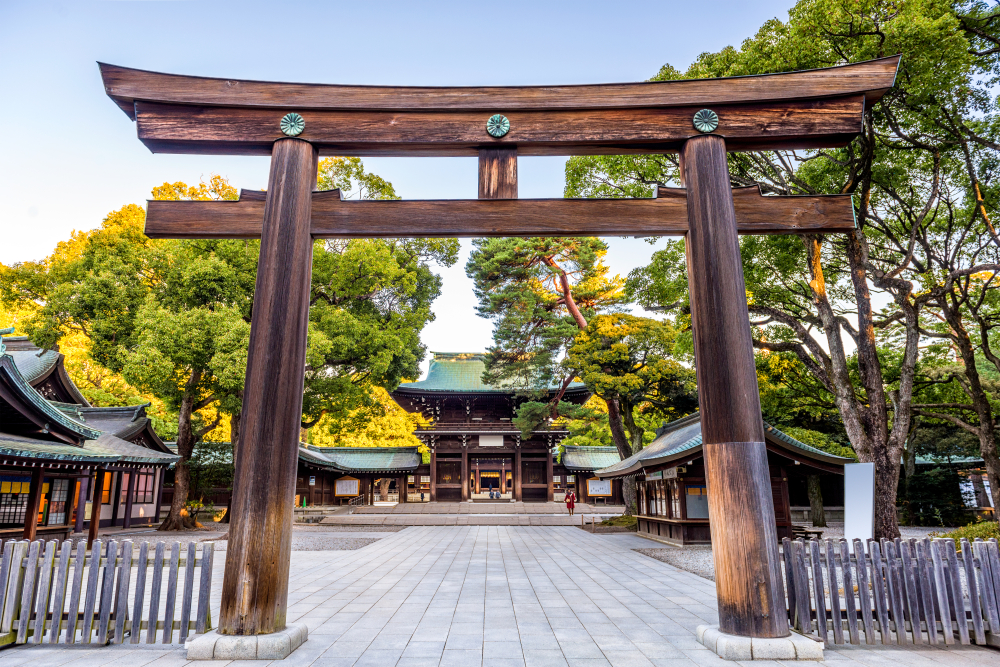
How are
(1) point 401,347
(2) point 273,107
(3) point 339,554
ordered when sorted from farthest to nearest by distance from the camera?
1. (1) point 401,347
2. (3) point 339,554
3. (2) point 273,107

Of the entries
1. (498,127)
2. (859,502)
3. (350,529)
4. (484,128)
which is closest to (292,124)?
(484,128)

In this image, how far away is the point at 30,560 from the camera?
5.18 meters

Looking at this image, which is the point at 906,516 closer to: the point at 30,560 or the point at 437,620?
the point at 437,620

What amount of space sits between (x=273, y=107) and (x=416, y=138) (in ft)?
4.78

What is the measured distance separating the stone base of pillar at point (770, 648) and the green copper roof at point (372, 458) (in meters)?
26.8

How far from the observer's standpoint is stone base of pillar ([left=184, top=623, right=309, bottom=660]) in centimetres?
447

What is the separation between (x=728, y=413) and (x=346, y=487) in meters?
29.4

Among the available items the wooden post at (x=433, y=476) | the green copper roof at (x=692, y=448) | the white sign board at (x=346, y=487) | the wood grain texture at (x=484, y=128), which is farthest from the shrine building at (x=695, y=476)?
the white sign board at (x=346, y=487)

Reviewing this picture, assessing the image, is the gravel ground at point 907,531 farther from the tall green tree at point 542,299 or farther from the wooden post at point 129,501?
the wooden post at point 129,501

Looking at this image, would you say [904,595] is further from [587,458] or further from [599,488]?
[587,458]

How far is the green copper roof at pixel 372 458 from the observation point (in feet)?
100

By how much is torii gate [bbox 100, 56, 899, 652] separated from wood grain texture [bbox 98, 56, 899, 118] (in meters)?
0.01

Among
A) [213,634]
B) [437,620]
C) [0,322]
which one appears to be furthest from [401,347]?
[0,322]

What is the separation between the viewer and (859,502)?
5.48 metres
